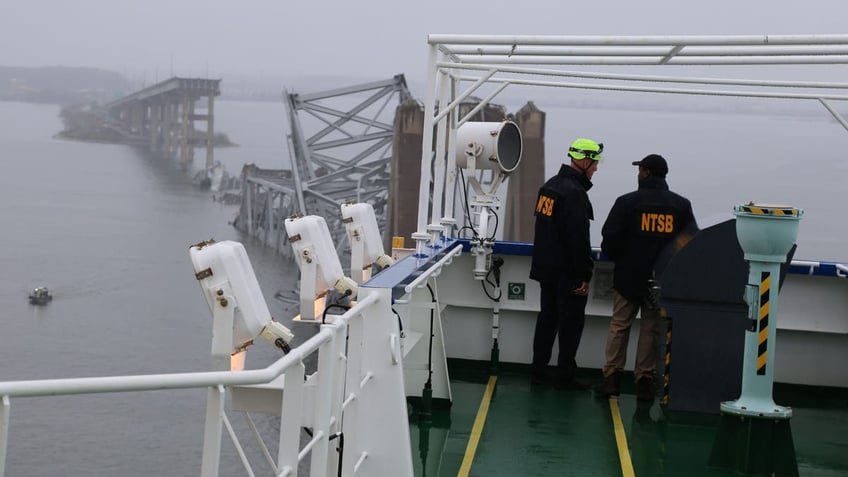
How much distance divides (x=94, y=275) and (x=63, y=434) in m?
47.2

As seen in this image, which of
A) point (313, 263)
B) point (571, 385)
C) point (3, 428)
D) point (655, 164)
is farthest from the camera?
point (571, 385)

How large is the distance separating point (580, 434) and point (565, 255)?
128cm

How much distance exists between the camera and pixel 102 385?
248 cm

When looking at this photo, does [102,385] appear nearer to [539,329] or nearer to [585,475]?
[585,475]

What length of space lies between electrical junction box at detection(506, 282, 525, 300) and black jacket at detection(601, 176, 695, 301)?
114 cm

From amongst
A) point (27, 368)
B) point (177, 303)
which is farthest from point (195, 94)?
point (27, 368)

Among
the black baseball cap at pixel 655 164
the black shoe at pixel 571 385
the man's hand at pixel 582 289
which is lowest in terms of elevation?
the black shoe at pixel 571 385

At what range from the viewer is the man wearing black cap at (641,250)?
666 centimetres

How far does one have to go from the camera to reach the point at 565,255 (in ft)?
22.9

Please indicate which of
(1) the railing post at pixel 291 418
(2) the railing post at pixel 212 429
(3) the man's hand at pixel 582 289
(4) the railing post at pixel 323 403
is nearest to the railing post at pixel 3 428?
(2) the railing post at pixel 212 429

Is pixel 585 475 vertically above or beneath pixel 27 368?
above

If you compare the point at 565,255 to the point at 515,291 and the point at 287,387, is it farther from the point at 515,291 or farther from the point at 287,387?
the point at 287,387

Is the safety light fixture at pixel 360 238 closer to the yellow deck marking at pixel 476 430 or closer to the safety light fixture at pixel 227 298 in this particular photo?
the yellow deck marking at pixel 476 430

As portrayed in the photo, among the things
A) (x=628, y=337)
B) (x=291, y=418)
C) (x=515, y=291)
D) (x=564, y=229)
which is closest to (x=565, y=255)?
(x=564, y=229)
